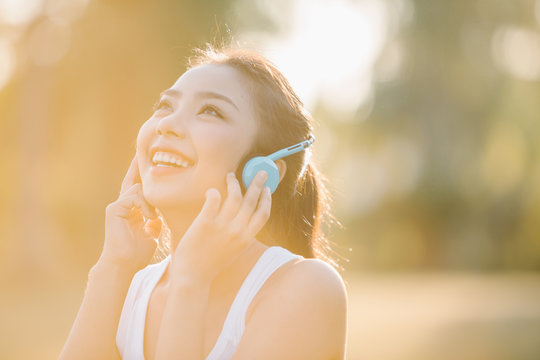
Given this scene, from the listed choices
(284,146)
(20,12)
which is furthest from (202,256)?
(20,12)

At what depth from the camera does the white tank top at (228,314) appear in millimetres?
2482

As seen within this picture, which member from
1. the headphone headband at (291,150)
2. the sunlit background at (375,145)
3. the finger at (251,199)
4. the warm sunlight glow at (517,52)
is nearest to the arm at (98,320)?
the finger at (251,199)

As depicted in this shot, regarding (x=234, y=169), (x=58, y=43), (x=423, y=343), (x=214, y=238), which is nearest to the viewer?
(x=214, y=238)

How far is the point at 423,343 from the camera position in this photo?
32.0ft

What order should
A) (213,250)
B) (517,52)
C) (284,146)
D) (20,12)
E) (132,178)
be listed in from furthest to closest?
(517,52), (20,12), (132,178), (284,146), (213,250)

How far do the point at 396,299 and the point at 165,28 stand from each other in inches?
412

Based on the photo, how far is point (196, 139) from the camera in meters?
2.62

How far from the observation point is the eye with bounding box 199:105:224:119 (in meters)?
2.71

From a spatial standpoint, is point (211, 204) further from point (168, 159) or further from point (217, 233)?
point (168, 159)

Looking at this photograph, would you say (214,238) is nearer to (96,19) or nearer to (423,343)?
(423,343)

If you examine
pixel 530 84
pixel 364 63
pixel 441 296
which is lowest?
pixel 441 296

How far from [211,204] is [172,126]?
42 cm

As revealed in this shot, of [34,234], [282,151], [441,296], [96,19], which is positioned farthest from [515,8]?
[282,151]

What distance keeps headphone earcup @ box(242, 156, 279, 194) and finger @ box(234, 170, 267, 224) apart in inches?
1.4
